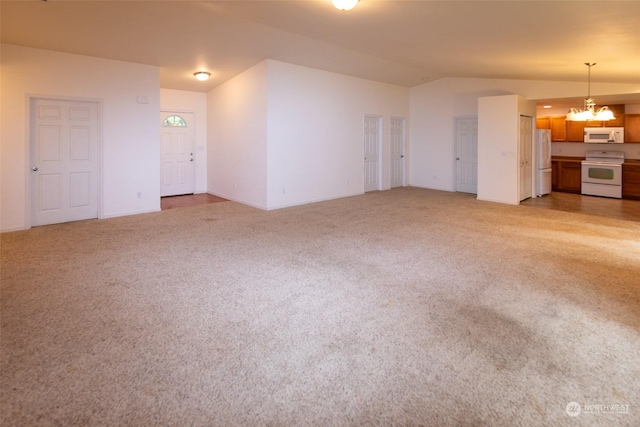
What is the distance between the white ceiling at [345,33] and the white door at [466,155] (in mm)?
2235

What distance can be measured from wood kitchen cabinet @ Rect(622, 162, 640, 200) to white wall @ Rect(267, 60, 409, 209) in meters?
5.96

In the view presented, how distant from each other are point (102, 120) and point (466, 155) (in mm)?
8707

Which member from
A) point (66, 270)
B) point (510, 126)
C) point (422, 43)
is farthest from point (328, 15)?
point (510, 126)

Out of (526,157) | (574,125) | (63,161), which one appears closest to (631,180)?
(574,125)

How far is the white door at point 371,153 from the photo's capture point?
949cm

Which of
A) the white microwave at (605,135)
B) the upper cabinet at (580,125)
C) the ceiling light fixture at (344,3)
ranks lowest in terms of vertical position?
the white microwave at (605,135)

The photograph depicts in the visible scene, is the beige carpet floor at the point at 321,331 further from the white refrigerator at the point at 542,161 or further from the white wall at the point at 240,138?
the white refrigerator at the point at 542,161

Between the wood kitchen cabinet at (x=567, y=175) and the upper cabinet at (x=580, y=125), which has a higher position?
the upper cabinet at (x=580, y=125)

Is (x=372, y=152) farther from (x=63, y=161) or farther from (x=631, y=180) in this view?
A: (x=63, y=161)

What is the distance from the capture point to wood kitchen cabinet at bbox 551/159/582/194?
9.38 m

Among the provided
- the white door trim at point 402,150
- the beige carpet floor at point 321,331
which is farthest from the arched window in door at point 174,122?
the white door trim at point 402,150

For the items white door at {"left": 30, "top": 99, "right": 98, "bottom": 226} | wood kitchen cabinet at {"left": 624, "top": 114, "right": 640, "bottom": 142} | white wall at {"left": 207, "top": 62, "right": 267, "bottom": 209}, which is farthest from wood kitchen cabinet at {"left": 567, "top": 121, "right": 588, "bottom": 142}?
white door at {"left": 30, "top": 99, "right": 98, "bottom": 226}

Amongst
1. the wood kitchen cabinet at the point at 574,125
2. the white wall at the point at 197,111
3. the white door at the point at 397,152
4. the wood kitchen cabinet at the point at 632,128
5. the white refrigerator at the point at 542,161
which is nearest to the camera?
the wood kitchen cabinet at the point at 632,128

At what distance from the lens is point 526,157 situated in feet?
27.5
